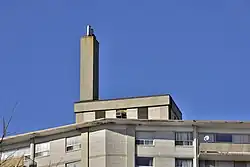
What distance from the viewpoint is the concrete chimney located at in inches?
3113

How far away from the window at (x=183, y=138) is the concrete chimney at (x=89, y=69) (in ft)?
40.7

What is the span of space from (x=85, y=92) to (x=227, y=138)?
15708 millimetres

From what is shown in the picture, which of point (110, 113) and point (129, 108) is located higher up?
point (129, 108)

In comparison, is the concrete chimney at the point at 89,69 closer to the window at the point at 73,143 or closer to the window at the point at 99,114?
the window at the point at 99,114

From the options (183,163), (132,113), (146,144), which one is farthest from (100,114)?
(183,163)

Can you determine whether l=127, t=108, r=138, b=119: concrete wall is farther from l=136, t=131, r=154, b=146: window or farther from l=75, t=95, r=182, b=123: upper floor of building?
l=136, t=131, r=154, b=146: window

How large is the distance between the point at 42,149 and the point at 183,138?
39.8ft

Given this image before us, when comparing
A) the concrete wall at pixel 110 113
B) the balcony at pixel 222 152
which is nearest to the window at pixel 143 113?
the concrete wall at pixel 110 113

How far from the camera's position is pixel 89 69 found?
7962 centimetres

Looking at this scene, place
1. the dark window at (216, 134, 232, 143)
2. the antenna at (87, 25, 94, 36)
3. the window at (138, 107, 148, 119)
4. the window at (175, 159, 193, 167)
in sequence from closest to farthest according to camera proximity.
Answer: the window at (175, 159, 193, 167) → the dark window at (216, 134, 232, 143) → the window at (138, 107, 148, 119) → the antenna at (87, 25, 94, 36)

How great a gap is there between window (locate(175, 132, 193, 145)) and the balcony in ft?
3.40

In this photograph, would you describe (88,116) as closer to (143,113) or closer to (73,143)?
(143,113)

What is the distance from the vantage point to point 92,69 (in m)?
79.6

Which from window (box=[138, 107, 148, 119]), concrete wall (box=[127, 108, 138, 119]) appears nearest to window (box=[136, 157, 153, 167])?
window (box=[138, 107, 148, 119])
